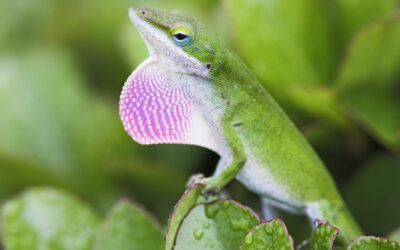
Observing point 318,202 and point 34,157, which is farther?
point 34,157

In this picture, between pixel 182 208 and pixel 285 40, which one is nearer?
pixel 182 208

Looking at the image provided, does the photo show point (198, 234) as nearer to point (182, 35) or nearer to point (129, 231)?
point (129, 231)

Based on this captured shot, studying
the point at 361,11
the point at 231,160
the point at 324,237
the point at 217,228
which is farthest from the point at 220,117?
the point at 361,11

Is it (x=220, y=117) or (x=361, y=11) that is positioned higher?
(x=361, y=11)

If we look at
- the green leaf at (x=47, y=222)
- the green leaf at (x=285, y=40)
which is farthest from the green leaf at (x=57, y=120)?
the green leaf at (x=285, y=40)

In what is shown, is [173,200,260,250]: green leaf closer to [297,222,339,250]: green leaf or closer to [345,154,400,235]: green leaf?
[297,222,339,250]: green leaf

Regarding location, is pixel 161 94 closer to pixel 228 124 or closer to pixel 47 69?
pixel 228 124

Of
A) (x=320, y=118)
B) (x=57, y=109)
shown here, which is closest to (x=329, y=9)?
(x=320, y=118)
